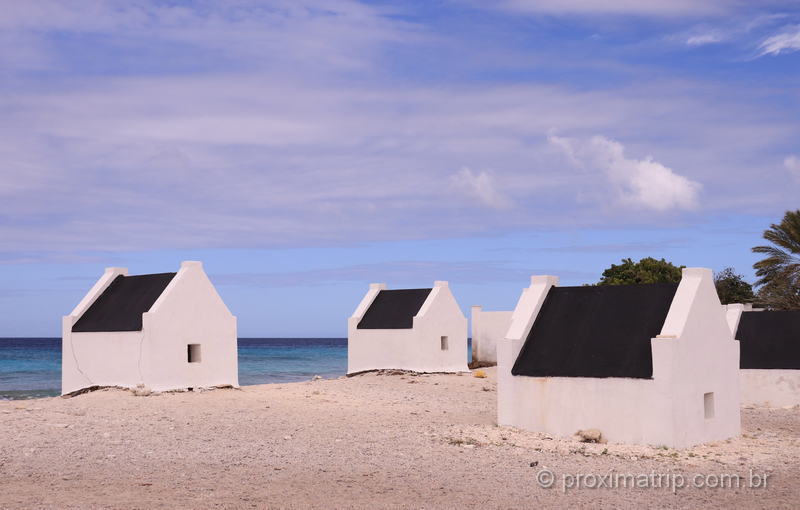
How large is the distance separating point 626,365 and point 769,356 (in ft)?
35.9

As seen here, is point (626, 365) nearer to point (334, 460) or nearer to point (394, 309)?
point (334, 460)

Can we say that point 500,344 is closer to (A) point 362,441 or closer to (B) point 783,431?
(A) point 362,441

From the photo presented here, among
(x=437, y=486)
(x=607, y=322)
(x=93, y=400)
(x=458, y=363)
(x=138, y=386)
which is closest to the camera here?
(x=437, y=486)

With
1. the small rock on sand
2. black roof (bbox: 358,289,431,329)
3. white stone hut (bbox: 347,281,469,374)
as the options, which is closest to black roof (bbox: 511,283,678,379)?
the small rock on sand

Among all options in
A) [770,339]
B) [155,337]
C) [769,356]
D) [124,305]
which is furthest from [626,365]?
[124,305]

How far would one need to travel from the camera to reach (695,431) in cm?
1731

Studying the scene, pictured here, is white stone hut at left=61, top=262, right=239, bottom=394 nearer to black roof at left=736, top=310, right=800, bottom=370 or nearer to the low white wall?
the low white wall

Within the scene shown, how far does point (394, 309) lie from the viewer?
1570 inches

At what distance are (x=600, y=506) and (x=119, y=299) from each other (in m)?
20.4

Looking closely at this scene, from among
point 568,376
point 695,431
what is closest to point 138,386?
point 568,376

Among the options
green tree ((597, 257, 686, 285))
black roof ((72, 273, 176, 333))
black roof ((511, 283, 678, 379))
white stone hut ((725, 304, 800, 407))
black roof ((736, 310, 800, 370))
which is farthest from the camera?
green tree ((597, 257, 686, 285))

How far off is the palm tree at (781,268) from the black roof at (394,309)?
1533 centimetres

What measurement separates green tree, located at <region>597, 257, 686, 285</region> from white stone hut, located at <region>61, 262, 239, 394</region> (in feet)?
86.6

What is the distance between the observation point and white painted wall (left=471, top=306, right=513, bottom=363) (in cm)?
4619
